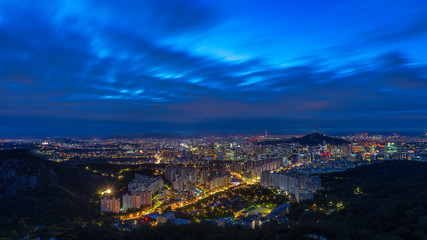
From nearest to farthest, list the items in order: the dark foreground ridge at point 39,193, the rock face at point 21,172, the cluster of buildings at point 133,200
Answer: the dark foreground ridge at point 39,193
the rock face at point 21,172
the cluster of buildings at point 133,200

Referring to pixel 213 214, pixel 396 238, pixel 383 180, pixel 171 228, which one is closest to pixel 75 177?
pixel 213 214

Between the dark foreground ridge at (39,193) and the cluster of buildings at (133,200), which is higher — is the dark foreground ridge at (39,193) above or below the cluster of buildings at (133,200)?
above

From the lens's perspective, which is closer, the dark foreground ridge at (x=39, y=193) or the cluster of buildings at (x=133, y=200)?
the dark foreground ridge at (x=39, y=193)

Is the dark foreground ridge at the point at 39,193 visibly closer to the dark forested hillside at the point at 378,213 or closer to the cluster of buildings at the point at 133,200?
the cluster of buildings at the point at 133,200

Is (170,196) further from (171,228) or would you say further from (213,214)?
(171,228)

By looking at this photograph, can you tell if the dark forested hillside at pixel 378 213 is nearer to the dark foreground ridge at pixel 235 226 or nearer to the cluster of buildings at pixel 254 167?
the dark foreground ridge at pixel 235 226

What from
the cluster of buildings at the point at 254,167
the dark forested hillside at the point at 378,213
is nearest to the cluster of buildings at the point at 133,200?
the dark forested hillside at the point at 378,213

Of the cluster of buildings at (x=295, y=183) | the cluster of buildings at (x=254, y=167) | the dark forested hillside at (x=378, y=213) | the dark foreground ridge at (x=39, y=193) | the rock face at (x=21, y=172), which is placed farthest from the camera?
the cluster of buildings at (x=254, y=167)

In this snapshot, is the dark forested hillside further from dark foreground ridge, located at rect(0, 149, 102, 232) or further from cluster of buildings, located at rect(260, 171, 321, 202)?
dark foreground ridge, located at rect(0, 149, 102, 232)

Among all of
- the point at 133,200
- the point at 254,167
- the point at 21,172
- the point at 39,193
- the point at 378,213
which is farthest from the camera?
the point at 254,167

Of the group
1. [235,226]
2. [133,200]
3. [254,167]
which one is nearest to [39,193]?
[133,200]

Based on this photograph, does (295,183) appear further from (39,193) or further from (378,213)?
(39,193)

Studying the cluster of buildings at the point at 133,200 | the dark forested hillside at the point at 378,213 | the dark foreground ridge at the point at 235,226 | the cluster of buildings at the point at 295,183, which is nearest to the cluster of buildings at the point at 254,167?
the cluster of buildings at the point at 295,183

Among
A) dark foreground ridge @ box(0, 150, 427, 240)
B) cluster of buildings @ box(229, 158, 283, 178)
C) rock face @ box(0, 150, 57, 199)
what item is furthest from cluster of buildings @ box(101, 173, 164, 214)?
cluster of buildings @ box(229, 158, 283, 178)
